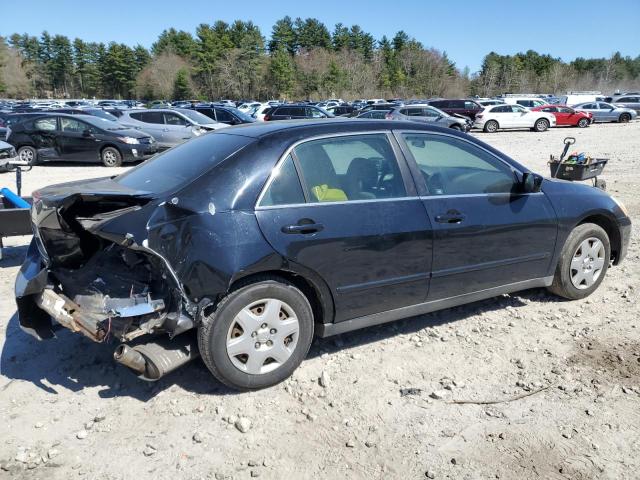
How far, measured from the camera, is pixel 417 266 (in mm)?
3662

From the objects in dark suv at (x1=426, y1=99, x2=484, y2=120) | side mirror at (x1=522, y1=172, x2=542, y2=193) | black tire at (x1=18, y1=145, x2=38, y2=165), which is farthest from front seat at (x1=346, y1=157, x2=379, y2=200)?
dark suv at (x1=426, y1=99, x2=484, y2=120)

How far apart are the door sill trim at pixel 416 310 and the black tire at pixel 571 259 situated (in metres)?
0.12

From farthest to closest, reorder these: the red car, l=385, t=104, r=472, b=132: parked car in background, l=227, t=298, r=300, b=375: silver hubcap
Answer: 1. the red car
2. l=385, t=104, r=472, b=132: parked car in background
3. l=227, t=298, r=300, b=375: silver hubcap

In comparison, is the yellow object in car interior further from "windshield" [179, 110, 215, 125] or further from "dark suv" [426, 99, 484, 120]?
"dark suv" [426, 99, 484, 120]

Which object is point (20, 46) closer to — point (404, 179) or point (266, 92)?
point (266, 92)

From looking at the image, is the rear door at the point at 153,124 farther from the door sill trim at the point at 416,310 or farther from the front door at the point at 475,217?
the door sill trim at the point at 416,310

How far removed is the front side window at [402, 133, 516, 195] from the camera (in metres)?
3.85

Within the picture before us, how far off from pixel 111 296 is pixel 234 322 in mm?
792

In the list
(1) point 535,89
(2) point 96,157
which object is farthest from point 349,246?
(1) point 535,89

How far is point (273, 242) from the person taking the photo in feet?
10.2

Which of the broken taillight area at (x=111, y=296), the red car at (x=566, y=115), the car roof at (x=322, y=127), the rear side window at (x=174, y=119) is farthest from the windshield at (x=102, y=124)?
the red car at (x=566, y=115)

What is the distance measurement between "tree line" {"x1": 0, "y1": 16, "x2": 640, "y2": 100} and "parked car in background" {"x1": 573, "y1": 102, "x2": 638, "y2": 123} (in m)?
48.8

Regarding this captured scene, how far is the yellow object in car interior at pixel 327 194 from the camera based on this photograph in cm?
336

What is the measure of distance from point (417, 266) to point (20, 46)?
126 metres
